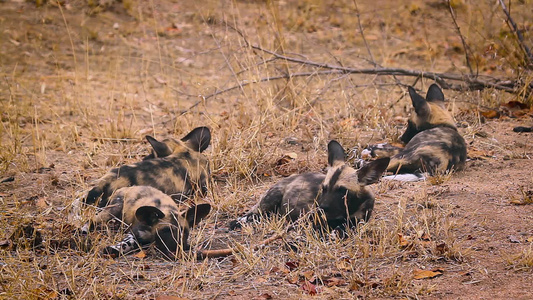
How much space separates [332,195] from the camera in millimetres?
3766

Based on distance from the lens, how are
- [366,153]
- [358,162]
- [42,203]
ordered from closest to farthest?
[42,203]
[358,162]
[366,153]

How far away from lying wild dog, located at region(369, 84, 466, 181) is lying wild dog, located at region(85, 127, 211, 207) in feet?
4.67

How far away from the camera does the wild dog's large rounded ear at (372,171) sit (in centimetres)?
376

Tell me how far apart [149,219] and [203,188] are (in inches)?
47.0

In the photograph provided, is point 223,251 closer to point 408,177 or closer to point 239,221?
point 239,221

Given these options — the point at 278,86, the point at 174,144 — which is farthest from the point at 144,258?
the point at 278,86

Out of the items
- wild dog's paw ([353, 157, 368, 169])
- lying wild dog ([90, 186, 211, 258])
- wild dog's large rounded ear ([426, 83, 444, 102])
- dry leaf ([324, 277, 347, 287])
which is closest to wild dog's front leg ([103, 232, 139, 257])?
lying wild dog ([90, 186, 211, 258])

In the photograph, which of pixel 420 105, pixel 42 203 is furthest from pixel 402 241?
pixel 42 203

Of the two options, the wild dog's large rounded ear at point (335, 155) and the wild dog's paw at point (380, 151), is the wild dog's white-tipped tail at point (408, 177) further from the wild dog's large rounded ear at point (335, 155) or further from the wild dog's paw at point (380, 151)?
the wild dog's large rounded ear at point (335, 155)

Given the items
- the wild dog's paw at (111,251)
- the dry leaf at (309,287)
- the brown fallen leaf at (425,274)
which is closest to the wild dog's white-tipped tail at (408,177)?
the brown fallen leaf at (425,274)

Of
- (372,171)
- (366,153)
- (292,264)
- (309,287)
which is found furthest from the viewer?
(366,153)

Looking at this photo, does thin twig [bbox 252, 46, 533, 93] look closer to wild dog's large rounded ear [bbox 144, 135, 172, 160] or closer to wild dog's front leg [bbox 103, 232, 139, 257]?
wild dog's large rounded ear [bbox 144, 135, 172, 160]

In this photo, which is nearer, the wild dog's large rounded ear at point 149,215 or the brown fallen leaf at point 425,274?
the brown fallen leaf at point 425,274

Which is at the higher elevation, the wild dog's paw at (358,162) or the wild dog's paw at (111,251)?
the wild dog's paw at (111,251)
